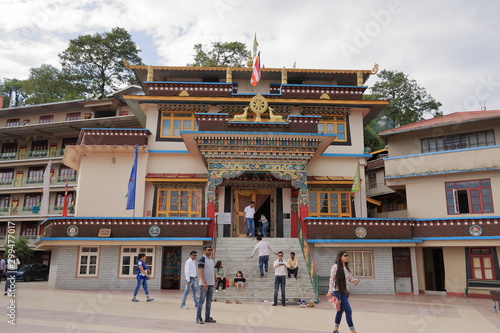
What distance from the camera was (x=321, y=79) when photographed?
88.4 ft

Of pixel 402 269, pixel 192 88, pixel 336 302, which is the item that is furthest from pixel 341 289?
pixel 192 88

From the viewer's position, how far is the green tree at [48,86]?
4641 cm

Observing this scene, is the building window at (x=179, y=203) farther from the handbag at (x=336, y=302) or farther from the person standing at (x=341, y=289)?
the handbag at (x=336, y=302)

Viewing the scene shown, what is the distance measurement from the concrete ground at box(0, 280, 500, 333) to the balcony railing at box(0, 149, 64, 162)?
29.1 m

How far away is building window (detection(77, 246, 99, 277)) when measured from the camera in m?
18.2

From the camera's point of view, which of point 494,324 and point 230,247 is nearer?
point 494,324

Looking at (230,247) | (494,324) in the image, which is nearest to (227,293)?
(230,247)

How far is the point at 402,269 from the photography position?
18656 mm

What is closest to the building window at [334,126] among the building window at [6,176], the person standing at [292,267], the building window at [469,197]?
the building window at [469,197]

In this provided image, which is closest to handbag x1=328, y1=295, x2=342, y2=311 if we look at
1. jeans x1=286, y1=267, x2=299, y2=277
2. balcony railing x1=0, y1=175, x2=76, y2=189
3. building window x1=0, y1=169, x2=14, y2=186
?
jeans x1=286, y1=267, x2=299, y2=277

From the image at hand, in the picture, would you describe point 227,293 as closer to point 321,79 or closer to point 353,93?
point 353,93

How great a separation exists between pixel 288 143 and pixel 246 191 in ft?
14.1

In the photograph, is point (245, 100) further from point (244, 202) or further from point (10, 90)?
point (10, 90)

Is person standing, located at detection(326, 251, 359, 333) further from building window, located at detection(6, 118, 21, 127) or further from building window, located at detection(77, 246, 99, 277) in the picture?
building window, located at detection(6, 118, 21, 127)
